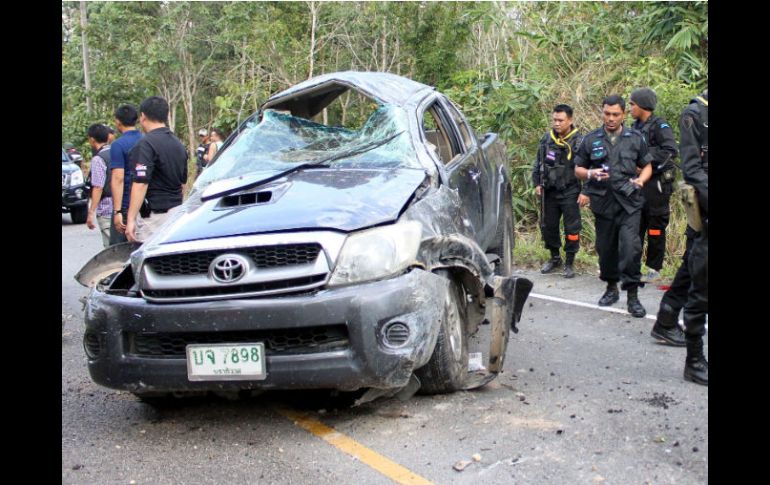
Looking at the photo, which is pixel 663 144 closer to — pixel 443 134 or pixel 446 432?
pixel 443 134

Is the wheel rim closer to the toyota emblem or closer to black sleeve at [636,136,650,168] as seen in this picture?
the toyota emblem

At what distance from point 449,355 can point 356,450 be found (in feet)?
2.52

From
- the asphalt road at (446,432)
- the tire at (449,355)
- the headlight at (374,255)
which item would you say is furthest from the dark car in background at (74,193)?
the headlight at (374,255)

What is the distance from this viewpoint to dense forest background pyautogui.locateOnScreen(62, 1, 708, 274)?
1120 cm

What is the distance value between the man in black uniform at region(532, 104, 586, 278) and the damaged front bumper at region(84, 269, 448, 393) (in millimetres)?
5013

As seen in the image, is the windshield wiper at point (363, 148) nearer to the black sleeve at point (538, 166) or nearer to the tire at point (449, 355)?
the tire at point (449, 355)

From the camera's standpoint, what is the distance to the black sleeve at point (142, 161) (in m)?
6.26

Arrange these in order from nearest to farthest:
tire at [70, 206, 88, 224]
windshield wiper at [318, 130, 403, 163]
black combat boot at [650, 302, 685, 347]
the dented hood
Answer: the dented hood < windshield wiper at [318, 130, 403, 163] < black combat boot at [650, 302, 685, 347] < tire at [70, 206, 88, 224]

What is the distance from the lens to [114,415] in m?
4.55

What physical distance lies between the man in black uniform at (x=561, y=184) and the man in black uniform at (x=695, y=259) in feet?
10.4

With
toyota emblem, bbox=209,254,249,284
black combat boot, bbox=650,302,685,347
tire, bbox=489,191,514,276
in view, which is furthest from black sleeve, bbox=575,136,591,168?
toyota emblem, bbox=209,254,249,284
